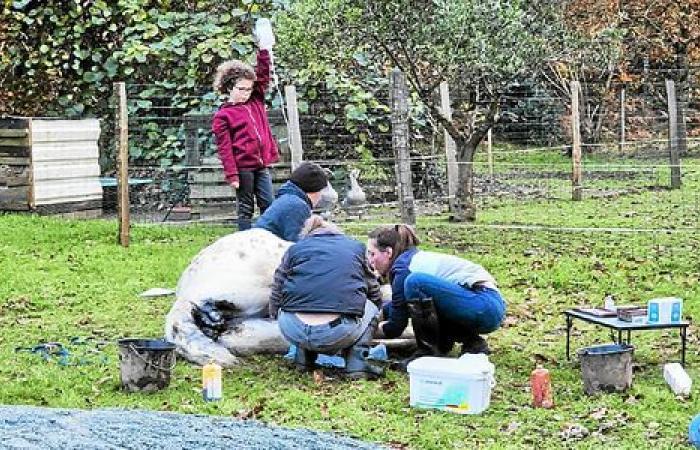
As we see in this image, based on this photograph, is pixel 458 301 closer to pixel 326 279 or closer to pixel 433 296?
pixel 433 296

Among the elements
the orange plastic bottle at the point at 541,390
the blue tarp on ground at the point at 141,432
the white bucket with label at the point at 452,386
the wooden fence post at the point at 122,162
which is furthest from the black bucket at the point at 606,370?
the wooden fence post at the point at 122,162

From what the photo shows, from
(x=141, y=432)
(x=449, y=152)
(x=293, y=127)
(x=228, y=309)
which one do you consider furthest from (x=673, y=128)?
(x=141, y=432)

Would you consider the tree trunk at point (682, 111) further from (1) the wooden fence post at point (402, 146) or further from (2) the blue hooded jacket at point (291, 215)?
(2) the blue hooded jacket at point (291, 215)

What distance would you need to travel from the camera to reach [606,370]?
582cm

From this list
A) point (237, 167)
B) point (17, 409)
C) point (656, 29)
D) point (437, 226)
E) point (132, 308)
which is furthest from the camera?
point (656, 29)

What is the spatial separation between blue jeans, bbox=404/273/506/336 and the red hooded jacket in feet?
11.1

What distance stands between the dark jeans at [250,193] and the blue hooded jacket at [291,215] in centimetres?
200

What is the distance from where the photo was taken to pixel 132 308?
8477 millimetres

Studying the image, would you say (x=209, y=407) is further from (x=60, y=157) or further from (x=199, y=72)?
(x=199, y=72)

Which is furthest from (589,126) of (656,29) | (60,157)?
(60,157)

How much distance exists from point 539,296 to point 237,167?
268 cm

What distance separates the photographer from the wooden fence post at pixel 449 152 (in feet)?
43.4

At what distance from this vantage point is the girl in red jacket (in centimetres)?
942

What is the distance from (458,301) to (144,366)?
5.71ft
